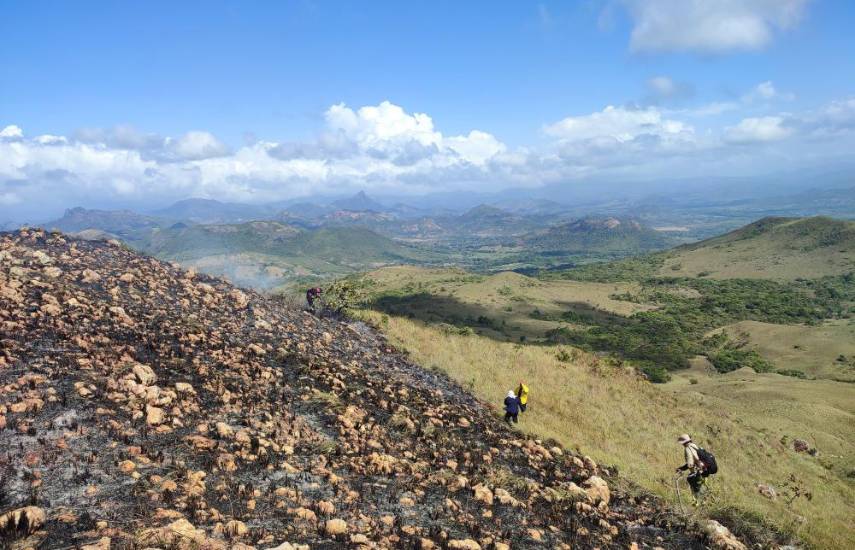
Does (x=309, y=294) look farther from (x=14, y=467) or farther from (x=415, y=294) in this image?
(x=415, y=294)

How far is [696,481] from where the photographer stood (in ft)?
40.8

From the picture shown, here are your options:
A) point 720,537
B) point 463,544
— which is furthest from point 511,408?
point 463,544

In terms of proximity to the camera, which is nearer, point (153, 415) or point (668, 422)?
point (153, 415)

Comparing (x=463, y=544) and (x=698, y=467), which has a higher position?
(x=463, y=544)

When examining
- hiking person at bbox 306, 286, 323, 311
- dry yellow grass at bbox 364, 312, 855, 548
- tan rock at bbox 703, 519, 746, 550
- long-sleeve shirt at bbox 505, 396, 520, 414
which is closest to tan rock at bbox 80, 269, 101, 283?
hiking person at bbox 306, 286, 323, 311

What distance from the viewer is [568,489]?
10.1m

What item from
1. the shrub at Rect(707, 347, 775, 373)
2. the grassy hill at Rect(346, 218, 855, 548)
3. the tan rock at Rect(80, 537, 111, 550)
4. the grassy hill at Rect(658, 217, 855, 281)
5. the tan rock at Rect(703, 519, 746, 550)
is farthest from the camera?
the grassy hill at Rect(658, 217, 855, 281)

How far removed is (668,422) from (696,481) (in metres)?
9.32

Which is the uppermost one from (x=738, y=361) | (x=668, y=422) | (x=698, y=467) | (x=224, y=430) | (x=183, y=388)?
(x=183, y=388)

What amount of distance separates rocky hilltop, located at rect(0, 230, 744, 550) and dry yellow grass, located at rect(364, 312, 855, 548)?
3.64 m

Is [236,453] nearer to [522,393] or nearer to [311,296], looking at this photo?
[522,393]

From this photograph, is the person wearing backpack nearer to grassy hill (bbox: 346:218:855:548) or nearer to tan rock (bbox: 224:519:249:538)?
grassy hill (bbox: 346:218:855:548)

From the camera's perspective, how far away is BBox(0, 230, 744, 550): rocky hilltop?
6.22m

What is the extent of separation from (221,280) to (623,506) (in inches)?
747
